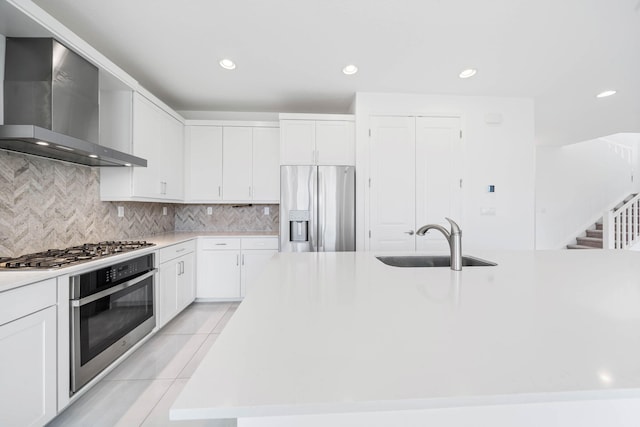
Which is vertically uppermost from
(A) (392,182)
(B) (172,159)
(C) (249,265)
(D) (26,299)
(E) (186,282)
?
(B) (172,159)

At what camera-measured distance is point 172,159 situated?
316 centimetres

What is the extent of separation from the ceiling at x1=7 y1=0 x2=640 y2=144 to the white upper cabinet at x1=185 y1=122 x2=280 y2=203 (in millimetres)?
393

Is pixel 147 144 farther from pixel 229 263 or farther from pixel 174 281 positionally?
pixel 229 263

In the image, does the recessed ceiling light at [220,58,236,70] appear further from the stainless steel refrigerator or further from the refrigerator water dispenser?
the refrigerator water dispenser

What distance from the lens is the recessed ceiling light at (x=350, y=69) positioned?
263cm

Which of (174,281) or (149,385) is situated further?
(174,281)

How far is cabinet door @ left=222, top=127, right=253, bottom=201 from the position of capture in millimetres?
3502

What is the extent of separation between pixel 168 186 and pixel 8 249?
1.49 metres

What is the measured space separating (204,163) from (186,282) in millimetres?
1462

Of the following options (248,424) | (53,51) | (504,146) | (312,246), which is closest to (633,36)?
(504,146)

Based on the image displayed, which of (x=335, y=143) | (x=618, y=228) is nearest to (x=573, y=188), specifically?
(x=618, y=228)

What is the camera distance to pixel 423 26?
6.82 ft

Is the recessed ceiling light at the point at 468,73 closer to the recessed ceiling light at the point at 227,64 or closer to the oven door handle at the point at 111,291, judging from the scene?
the recessed ceiling light at the point at 227,64

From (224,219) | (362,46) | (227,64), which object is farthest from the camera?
(224,219)
